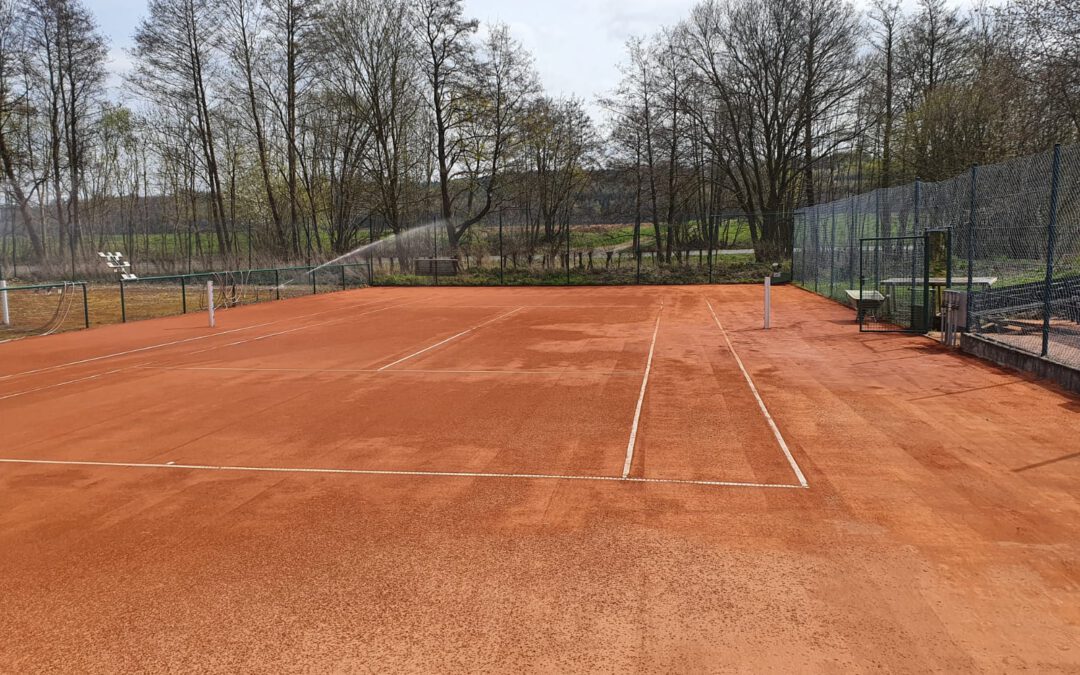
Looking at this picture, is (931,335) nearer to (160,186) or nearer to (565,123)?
(565,123)

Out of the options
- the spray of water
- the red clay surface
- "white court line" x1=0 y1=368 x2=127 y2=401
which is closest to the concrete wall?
the red clay surface

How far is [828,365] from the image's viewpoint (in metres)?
11.4

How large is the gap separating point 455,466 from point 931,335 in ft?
39.5

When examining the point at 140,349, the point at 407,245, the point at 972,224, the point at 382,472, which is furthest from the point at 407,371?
the point at 407,245

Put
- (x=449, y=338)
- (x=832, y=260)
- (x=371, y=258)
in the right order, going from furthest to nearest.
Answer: (x=371, y=258)
(x=832, y=260)
(x=449, y=338)

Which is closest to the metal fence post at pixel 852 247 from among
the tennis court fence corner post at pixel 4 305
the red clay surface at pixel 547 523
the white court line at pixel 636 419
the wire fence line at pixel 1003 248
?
the wire fence line at pixel 1003 248

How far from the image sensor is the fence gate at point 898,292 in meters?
14.6

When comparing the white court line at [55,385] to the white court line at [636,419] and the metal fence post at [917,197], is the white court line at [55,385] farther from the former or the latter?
the metal fence post at [917,197]

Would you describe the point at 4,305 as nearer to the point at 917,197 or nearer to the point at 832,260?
the point at 917,197

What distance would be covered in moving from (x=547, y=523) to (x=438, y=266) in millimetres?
33555

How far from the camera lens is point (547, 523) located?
5.18 m

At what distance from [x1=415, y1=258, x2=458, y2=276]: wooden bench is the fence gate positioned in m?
24.1

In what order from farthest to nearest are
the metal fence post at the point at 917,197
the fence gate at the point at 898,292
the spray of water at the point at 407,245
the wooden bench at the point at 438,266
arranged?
the spray of water at the point at 407,245 → the wooden bench at the point at 438,266 → the metal fence post at the point at 917,197 → the fence gate at the point at 898,292

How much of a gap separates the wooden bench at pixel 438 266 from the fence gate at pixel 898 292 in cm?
2413
